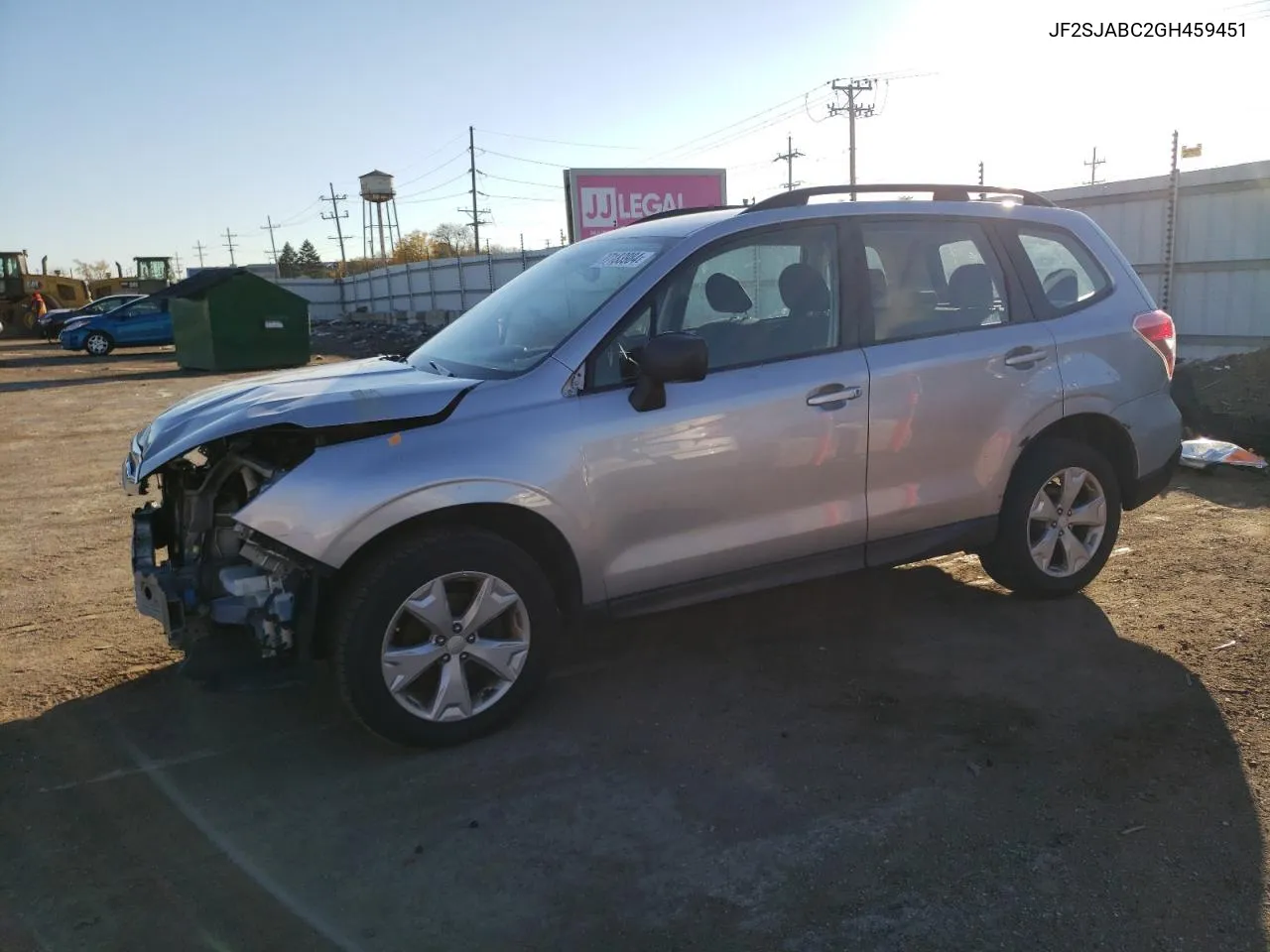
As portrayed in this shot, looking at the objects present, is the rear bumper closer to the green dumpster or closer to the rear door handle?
the rear door handle

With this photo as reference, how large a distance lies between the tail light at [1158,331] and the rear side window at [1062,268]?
0.26 metres

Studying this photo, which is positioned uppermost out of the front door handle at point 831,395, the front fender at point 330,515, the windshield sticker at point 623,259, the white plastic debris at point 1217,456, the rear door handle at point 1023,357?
the windshield sticker at point 623,259

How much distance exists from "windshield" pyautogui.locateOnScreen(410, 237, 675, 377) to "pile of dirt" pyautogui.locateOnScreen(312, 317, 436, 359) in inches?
707

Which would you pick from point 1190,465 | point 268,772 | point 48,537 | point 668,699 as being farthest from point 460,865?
point 1190,465

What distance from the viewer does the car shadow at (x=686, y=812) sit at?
2719 mm

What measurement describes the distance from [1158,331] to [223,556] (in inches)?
179

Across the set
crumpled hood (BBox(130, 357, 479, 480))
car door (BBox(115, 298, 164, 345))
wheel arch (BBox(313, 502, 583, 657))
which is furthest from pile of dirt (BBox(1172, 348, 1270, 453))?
car door (BBox(115, 298, 164, 345))

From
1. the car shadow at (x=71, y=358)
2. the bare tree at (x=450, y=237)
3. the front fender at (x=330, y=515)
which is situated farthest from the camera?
the bare tree at (x=450, y=237)

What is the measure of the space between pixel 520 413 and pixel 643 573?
81 centimetres

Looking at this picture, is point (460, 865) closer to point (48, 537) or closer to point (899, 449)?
point (899, 449)

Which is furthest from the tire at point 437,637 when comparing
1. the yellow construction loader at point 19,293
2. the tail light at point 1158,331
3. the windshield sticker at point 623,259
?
the yellow construction loader at point 19,293

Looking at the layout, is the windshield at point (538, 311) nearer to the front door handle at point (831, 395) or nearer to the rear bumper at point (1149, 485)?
the front door handle at point (831, 395)

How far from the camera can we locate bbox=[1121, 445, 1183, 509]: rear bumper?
16.8 feet

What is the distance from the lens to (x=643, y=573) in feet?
13.0
